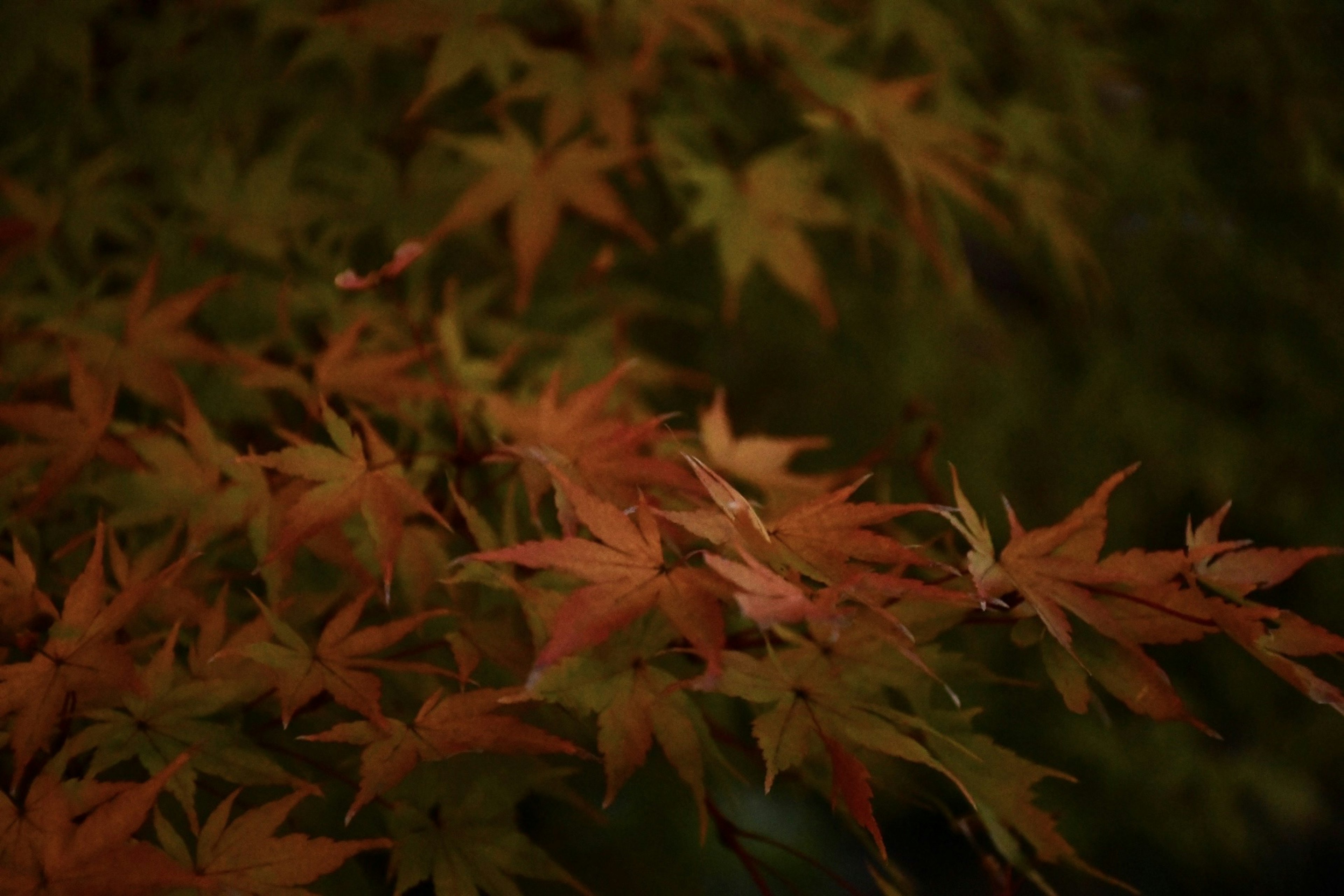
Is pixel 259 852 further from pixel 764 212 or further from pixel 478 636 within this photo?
pixel 764 212

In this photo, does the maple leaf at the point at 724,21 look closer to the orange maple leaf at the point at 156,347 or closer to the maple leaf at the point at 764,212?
the maple leaf at the point at 764,212

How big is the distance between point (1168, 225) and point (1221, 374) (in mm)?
365

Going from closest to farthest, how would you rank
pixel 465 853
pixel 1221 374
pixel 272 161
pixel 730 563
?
pixel 730 563 → pixel 465 853 → pixel 272 161 → pixel 1221 374

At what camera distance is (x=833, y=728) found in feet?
2.10

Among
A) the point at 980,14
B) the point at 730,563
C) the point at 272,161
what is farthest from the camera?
the point at 980,14

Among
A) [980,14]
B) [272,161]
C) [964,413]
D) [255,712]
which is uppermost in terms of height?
[980,14]

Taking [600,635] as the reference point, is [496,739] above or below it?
below

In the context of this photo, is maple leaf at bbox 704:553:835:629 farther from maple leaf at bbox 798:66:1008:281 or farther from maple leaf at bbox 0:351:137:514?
maple leaf at bbox 798:66:1008:281

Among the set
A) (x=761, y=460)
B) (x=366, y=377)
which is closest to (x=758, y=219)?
(x=761, y=460)

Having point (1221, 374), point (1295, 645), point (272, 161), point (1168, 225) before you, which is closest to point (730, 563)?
point (1295, 645)

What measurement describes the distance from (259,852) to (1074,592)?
1.71ft

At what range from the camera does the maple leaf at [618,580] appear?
1.90ft

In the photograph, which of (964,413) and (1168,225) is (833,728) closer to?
(964,413)

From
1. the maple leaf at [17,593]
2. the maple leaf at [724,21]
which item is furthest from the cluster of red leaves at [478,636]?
the maple leaf at [724,21]
